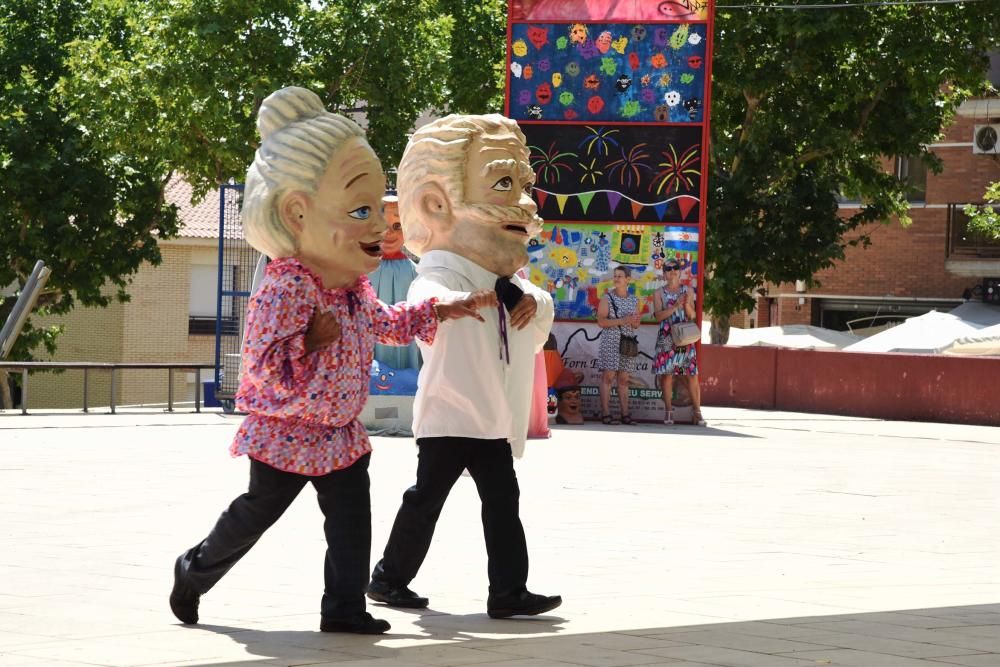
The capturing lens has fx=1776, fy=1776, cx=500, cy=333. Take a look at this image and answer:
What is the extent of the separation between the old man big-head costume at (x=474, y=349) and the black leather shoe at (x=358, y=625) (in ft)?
1.93

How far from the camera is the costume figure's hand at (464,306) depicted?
21.9ft

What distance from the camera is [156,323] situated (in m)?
51.6

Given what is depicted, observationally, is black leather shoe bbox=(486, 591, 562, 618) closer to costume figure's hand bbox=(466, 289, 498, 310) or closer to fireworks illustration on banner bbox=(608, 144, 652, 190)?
costume figure's hand bbox=(466, 289, 498, 310)

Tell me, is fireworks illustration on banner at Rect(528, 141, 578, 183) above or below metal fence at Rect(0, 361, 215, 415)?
above

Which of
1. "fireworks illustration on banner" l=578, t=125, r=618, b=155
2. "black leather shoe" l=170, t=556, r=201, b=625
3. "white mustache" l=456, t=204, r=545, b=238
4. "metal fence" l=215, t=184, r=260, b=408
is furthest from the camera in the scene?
"metal fence" l=215, t=184, r=260, b=408

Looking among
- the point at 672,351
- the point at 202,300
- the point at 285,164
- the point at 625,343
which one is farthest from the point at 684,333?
the point at 202,300

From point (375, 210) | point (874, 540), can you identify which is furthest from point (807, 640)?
point (874, 540)

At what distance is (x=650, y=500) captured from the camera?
11156 millimetres

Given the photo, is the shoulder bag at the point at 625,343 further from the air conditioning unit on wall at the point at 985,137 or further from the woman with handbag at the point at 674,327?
the air conditioning unit on wall at the point at 985,137

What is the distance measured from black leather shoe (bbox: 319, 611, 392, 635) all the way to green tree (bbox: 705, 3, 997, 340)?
27.0m

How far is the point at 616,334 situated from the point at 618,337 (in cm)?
4

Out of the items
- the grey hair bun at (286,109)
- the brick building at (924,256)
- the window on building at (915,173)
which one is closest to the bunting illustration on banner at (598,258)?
the grey hair bun at (286,109)

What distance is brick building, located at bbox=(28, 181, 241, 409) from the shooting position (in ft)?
166

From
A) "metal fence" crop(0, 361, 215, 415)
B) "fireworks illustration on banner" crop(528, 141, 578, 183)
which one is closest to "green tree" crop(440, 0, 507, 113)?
"metal fence" crop(0, 361, 215, 415)
